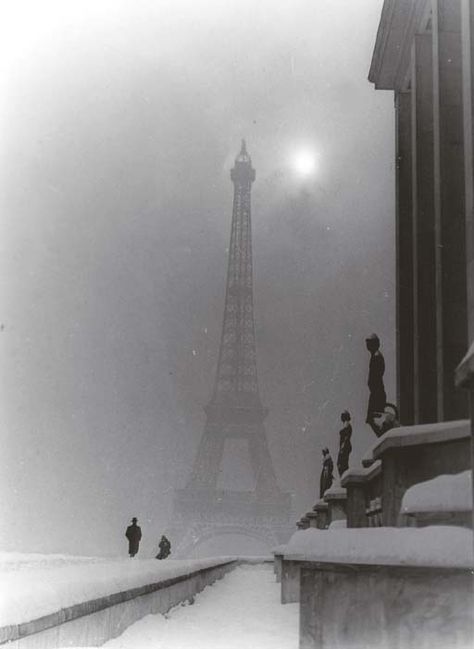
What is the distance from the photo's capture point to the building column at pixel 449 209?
53.2 ft

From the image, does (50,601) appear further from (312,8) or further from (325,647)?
(312,8)

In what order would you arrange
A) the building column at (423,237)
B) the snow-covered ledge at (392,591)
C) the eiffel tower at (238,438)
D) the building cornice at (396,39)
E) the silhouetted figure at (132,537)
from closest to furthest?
the snow-covered ledge at (392,591) → the building column at (423,237) → the building cornice at (396,39) → the silhouetted figure at (132,537) → the eiffel tower at (238,438)

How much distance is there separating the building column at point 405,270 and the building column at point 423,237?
1.26 metres

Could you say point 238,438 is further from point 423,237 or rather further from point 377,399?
point 377,399

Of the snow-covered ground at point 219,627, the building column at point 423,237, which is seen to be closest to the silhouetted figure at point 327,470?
the building column at point 423,237

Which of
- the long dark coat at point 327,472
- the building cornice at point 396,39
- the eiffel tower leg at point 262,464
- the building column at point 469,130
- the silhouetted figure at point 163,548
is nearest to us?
the building column at point 469,130

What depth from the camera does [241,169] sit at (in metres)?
75.3

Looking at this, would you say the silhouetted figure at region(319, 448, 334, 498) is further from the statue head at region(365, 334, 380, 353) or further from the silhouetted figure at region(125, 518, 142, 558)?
the statue head at region(365, 334, 380, 353)

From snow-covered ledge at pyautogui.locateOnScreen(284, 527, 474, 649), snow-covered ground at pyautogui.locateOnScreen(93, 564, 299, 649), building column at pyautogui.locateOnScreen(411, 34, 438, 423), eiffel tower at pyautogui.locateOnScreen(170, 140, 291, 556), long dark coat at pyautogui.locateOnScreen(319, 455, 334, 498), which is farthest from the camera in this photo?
eiffel tower at pyautogui.locateOnScreen(170, 140, 291, 556)

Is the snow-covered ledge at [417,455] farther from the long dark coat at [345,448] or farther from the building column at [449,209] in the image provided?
the long dark coat at [345,448]

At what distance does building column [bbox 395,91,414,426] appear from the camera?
69.1 feet

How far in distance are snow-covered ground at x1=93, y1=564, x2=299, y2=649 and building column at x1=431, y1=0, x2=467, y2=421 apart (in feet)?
16.2

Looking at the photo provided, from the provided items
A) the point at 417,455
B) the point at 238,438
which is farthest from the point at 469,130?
the point at 238,438

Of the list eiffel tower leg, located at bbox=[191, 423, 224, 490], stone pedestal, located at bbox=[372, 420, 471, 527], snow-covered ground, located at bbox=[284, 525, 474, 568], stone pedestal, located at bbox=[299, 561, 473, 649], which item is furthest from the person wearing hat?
eiffel tower leg, located at bbox=[191, 423, 224, 490]
